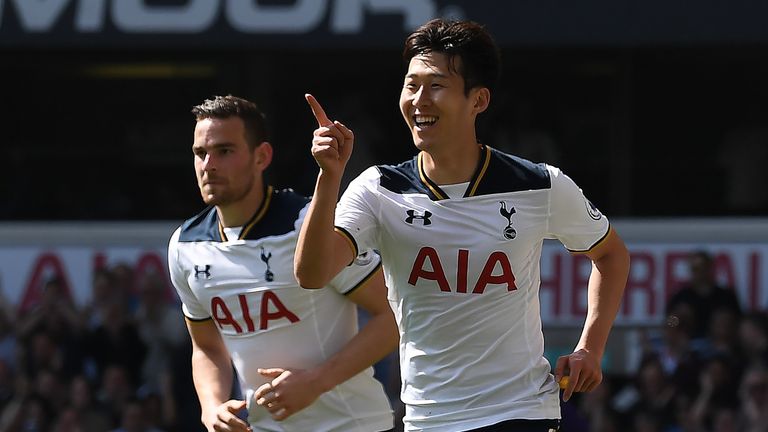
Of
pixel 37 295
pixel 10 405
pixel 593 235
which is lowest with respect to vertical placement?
pixel 10 405

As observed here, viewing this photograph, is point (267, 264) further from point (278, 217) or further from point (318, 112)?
Result: point (318, 112)

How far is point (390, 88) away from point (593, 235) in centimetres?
455

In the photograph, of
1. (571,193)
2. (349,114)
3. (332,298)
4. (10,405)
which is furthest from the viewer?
(10,405)

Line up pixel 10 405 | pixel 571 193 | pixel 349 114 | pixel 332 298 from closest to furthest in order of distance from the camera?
pixel 571 193 < pixel 332 298 < pixel 349 114 < pixel 10 405

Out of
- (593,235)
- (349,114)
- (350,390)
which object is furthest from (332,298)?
(349,114)

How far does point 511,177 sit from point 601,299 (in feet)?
1.58

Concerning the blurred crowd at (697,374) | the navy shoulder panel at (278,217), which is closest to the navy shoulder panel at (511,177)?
the navy shoulder panel at (278,217)

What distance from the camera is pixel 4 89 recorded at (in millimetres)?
8781

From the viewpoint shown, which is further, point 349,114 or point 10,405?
point 10,405

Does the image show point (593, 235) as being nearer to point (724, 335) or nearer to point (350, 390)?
point (350, 390)

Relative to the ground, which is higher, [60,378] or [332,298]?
[332,298]

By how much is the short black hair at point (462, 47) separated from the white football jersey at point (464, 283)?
0.26 meters

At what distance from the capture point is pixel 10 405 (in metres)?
9.02

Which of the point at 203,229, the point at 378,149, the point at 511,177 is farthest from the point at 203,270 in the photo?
the point at 378,149
